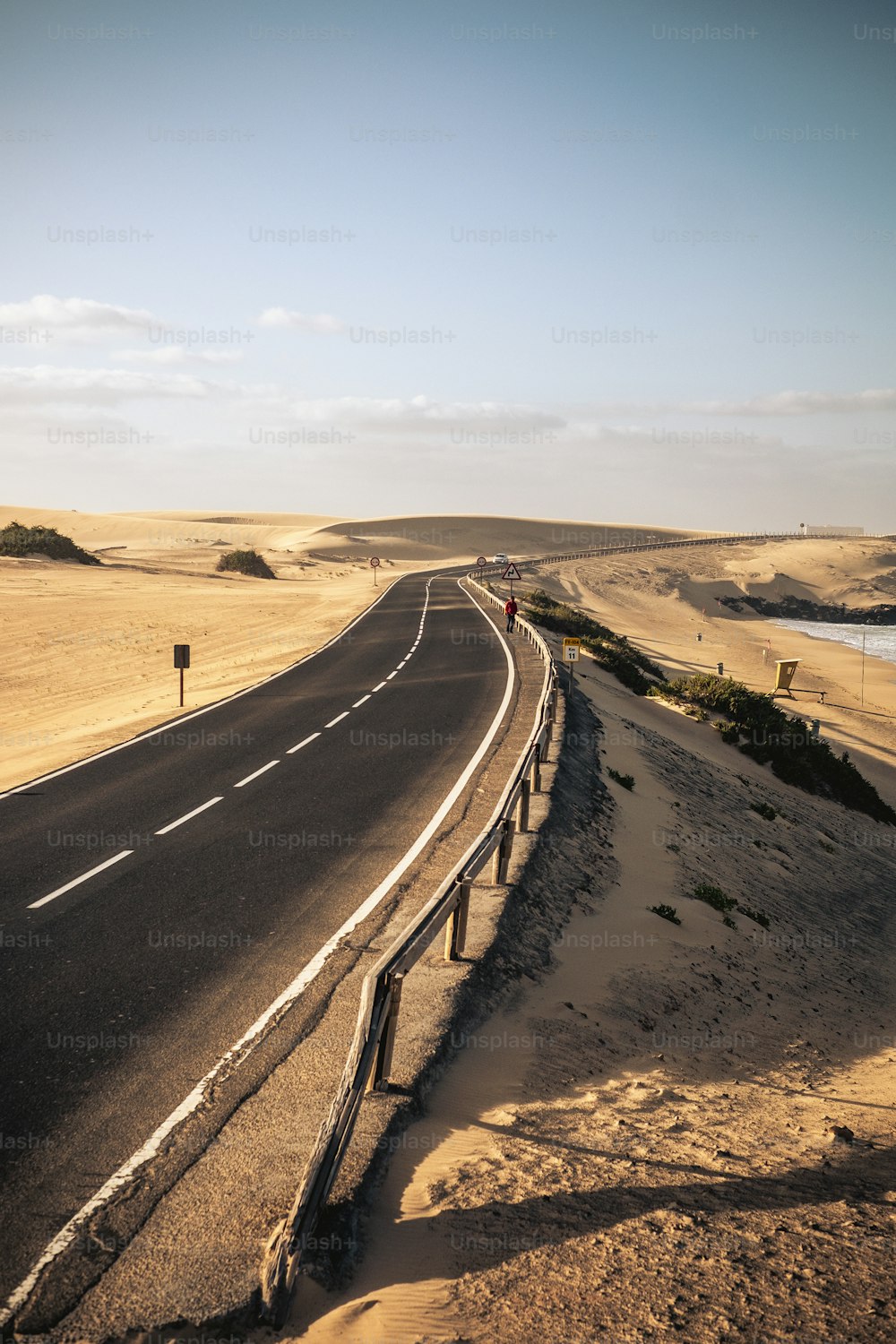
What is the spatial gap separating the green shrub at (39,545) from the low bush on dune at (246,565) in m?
11.0

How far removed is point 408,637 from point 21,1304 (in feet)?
108

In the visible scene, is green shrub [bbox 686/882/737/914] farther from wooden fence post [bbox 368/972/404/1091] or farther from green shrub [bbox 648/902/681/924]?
wooden fence post [bbox 368/972/404/1091]

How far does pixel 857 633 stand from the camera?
277ft

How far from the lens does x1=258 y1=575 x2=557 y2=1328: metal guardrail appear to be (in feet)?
13.4

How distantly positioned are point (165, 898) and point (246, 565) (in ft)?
237

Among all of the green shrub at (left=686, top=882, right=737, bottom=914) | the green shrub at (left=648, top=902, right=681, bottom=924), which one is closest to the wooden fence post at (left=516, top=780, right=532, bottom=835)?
the green shrub at (left=648, top=902, right=681, bottom=924)

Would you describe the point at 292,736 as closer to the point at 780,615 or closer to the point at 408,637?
the point at 408,637

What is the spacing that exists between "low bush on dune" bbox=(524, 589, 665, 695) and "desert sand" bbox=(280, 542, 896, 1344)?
1637 cm

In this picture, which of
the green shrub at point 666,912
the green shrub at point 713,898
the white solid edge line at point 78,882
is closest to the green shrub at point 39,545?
the white solid edge line at point 78,882

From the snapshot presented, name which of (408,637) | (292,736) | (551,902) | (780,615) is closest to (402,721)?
(292,736)

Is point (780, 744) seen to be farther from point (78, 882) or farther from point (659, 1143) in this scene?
point (659, 1143)

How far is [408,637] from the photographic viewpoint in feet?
Result: 120

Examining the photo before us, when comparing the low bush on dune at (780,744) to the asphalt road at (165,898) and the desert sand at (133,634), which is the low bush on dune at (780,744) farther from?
the desert sand at (133,634)

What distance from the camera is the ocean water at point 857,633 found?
225ft
